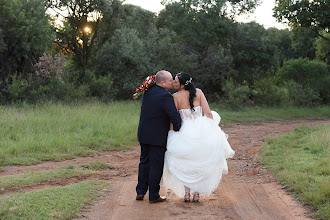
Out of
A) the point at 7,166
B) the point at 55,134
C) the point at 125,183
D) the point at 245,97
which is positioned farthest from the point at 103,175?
the point at 245,97

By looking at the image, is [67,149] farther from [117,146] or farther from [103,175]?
[103,175]

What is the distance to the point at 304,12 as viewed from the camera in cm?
2259

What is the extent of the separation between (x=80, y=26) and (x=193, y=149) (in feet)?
67.3

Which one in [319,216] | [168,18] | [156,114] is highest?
[168,18]

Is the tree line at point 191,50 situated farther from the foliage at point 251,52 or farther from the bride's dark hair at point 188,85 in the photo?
the bride's dark hair at point 188,85

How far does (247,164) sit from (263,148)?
1.95 meters

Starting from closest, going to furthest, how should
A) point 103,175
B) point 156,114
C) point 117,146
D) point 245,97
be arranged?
point 156,114
point 103,175
point 117,146
point 245,97

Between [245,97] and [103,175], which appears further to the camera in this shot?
[245,97]

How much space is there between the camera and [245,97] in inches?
953

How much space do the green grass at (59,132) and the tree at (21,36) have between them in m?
3.45

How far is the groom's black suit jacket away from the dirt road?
3.47 ft

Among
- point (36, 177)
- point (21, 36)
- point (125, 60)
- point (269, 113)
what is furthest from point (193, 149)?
point (125, 60)

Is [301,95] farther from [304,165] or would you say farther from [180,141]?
[180,141]

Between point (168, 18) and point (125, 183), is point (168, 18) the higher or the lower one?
the higher one
